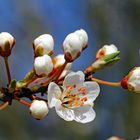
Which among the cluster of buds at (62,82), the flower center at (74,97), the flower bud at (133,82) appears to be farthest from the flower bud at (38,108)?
the flower bud at (133,82)

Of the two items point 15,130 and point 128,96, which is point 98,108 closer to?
point 128,96

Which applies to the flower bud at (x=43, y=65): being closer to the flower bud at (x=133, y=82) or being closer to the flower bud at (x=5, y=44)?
the flower bud at (x=5, y=44)

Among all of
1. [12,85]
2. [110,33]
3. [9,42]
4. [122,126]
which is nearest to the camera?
[12,85]

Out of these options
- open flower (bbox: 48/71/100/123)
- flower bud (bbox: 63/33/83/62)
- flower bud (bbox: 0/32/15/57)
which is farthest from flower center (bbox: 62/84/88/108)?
flower bud (bbox: 0/32/15/57)

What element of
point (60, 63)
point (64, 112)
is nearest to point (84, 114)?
point (64, 112)

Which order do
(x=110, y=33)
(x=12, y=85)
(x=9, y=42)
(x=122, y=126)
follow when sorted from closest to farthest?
(x=12, y=85)
(x=9, y=42)
(x=122, y=126)
(x=110, y=33)

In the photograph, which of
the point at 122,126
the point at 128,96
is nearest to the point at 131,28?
the point at 128,96

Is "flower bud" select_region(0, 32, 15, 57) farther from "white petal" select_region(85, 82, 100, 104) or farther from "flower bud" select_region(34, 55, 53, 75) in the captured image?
"white petal" select_region(85, 82, 100, 104)
